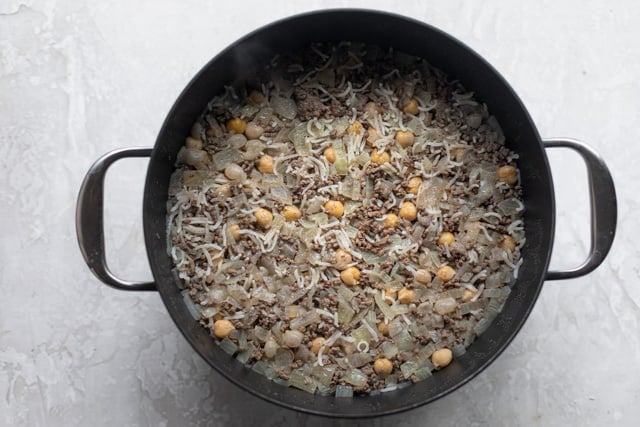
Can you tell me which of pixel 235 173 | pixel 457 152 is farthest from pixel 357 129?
pixel 235 173

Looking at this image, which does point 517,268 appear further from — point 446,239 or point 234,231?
point 234,231

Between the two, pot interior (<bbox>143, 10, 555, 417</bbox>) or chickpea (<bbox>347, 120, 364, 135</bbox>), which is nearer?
pot interior (<bbox>143, 10, 555, 417</bbox>)

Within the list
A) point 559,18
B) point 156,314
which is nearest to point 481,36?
point 559,18

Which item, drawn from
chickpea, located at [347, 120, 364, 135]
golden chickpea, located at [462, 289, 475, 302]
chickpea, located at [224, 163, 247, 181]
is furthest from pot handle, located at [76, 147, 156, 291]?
golden chickpea, located at [462, 289, 475, 302]

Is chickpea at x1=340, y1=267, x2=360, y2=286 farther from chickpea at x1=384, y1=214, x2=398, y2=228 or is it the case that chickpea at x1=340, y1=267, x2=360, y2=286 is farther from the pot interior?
the pot interior

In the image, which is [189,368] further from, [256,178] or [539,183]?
[539,183]

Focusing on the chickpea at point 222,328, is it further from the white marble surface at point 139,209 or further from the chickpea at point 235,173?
the chickpea at point 235,173
